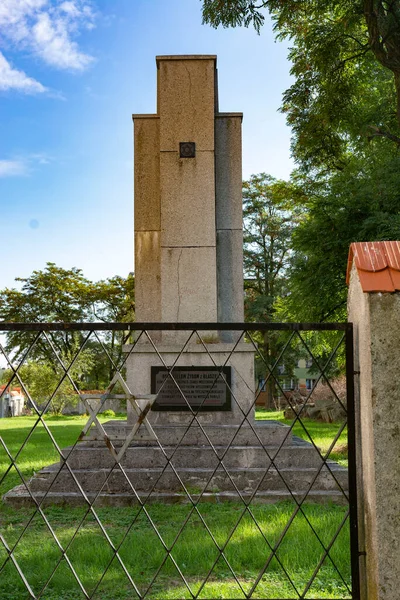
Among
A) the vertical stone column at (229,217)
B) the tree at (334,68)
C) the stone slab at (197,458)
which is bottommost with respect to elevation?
the stone slab at (197,458)

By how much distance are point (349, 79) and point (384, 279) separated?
13.3 m

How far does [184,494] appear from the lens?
6.39m

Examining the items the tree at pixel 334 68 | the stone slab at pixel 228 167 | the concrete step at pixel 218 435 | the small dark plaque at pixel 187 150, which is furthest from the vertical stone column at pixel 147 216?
the tree at pixel 334 68

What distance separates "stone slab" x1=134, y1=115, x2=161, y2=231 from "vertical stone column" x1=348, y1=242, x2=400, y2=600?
19.0 feet

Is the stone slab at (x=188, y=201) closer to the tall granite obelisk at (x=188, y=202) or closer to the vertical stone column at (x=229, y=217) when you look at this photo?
the tall granite obelisk at (x=188, y=202)

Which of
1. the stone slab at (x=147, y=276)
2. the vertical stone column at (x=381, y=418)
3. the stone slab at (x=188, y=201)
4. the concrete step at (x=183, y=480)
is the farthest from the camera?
the stone slab at (x=147, y=276)

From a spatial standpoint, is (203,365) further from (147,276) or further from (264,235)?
(264,235)

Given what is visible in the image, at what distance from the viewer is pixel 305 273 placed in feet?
Result: 42.4

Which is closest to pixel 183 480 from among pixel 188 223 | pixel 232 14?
pixel 188 223

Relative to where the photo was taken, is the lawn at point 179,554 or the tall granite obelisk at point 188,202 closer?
the lawn at point 179,554

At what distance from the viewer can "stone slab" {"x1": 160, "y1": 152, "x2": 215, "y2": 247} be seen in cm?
815

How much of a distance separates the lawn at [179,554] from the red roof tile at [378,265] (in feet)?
4.84

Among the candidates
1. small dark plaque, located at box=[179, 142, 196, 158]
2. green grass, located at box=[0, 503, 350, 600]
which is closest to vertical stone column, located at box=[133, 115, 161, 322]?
small dark plaque, located at box=[179, 142, 196, 158]

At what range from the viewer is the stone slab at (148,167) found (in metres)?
8.54
